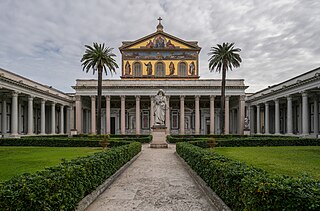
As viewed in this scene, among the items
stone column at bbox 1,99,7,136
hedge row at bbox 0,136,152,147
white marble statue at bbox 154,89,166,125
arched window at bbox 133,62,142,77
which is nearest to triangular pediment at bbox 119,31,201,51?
arched window at bbox 133,62,142,77

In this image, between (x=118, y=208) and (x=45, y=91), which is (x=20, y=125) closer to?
(x=45, y=91)

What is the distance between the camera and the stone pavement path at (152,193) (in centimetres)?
693

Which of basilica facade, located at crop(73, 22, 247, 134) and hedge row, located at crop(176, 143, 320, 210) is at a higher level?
basilica facade, located at crop(73, 22, 247, 134)

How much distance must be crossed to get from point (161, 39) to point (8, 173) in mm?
43596

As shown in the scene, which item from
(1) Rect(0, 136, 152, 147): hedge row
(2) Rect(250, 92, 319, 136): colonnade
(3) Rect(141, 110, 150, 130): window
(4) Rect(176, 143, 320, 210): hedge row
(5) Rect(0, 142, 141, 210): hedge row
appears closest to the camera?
(4) Rect(176, 143, 320, 210): hedge row

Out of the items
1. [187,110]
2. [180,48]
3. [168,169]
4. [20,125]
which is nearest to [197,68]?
[180,48]

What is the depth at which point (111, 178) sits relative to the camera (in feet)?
32.1

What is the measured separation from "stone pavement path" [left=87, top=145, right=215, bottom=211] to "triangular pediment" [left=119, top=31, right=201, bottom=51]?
41.4 metres

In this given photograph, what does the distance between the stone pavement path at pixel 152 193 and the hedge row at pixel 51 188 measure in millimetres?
665

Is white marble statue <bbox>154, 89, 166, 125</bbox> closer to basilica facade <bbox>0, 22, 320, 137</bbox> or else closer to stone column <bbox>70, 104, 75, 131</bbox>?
basilica facade <bbox>0, 22, 320, 137</bbox>

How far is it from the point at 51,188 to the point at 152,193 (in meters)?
3.53

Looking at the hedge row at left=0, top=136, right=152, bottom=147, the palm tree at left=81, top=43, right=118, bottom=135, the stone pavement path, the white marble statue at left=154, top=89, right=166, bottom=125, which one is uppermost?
the palm tree at left=81, top=43, right=118, bottom=135

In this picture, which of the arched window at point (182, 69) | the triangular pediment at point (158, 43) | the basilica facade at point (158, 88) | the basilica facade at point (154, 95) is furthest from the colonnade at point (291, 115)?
the triangular pediment at point (158, 43)

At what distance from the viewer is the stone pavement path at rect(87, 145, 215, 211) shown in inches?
273
